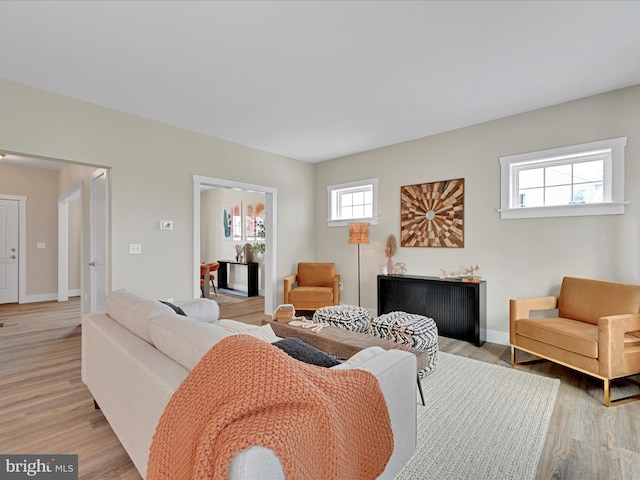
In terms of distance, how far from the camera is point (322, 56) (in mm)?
2352

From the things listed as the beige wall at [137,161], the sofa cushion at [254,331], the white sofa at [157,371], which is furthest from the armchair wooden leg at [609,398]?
the beige wall at [137,161]

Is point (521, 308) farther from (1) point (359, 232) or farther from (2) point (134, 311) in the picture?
(2) point (134, 311)

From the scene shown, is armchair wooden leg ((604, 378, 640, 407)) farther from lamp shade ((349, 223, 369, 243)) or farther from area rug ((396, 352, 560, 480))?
lamp shade ((349, 223, 369, 243))

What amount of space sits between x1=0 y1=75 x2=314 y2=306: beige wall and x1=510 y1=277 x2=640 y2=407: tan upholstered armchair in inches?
145

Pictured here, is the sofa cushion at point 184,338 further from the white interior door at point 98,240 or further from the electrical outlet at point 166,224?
the white interior door at point 98,240

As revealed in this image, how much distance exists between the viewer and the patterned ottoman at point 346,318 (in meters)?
2.93

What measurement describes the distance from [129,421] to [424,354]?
5.52ft

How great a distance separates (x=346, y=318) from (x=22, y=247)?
6.49 meters

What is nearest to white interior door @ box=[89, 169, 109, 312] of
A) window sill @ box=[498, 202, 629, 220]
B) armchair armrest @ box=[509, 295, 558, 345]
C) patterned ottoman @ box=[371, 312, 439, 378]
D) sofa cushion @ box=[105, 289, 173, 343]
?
sofa cushion @ box=[105, 289, 173, 343]

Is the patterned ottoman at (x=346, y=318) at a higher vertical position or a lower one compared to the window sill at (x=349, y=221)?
lower

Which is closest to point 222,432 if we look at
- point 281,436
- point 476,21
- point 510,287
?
point 281,436

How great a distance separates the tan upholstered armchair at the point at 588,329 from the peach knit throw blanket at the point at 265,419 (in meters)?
2.18

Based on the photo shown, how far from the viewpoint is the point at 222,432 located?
28.1 inches

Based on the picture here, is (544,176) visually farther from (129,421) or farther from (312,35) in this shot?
(129,421)
